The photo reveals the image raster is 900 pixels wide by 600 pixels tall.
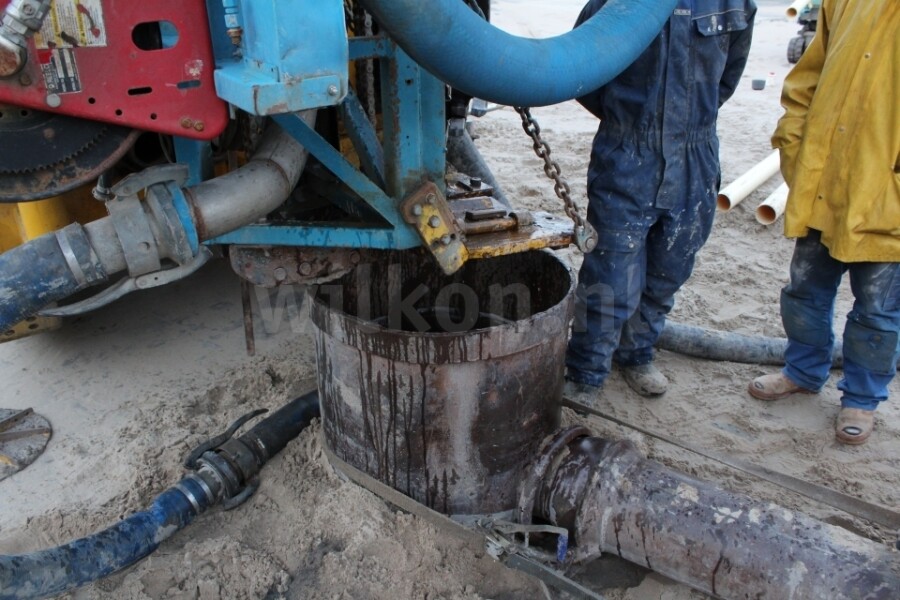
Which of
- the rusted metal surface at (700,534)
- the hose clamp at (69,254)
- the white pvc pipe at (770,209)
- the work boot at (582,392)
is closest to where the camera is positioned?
the hose clamp at (69,254)

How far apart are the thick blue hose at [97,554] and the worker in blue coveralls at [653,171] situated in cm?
157

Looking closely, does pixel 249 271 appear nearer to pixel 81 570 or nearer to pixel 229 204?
pixel 229 204

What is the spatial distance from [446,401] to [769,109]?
20.4ft

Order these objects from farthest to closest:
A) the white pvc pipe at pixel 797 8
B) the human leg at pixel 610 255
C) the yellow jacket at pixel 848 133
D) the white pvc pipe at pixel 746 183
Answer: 1. the white pvc pipe at pixel 797 8
2. the white pvc pipe at pixel 746 183
3. the human leg at pixel 610 255
4. the yellow jacket at pixel 848 133

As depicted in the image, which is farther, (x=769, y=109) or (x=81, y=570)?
(x=769, y=109)

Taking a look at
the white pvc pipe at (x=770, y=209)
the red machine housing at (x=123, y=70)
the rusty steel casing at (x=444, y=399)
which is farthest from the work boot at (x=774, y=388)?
the red machine housing at (x=123, y=70)

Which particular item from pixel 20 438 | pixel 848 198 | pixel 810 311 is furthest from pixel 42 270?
pixel 810 311

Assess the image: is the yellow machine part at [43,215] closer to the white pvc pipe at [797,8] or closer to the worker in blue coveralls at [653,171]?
the worker in blue coveralls at [653,171]

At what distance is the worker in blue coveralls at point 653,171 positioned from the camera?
2674 millimetres

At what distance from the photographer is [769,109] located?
7.18 m

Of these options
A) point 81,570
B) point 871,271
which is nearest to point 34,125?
point 81,570

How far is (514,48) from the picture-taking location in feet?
5.33

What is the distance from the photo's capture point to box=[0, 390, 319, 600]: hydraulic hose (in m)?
1.96

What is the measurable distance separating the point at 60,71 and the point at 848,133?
247 cm
